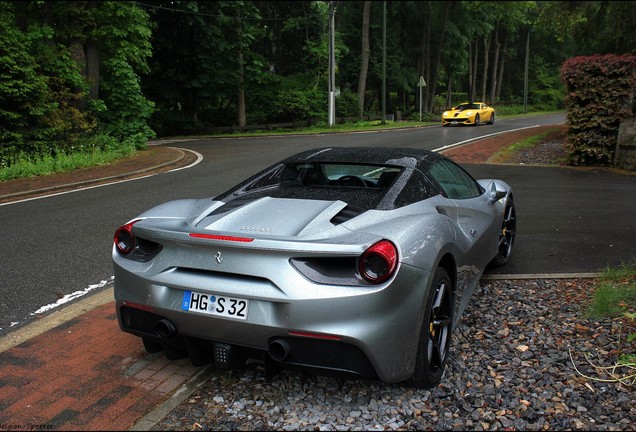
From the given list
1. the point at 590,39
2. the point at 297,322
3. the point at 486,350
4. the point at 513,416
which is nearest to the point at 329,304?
the point at 297,322

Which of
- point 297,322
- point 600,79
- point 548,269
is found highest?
point 600,79

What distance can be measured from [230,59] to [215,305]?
1218 inches

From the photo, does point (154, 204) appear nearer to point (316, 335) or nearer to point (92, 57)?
point (316, 335)

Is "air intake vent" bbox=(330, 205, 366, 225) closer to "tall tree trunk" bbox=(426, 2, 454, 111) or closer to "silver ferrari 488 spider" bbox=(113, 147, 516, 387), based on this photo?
Result: "silver ferrari 488 spider" bbox=(113, 147, 516, 387)

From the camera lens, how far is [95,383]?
10.6ft

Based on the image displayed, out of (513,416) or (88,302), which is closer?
(513,416)

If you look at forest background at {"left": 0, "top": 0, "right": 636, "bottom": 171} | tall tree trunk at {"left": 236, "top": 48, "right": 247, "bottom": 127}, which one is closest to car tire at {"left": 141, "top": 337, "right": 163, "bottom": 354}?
forest background at {"left": 0, "top": 0, "right": 636, "bottom": 171}

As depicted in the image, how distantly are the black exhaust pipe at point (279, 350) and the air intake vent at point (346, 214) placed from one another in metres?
0.69

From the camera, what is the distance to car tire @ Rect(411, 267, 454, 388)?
299 cm

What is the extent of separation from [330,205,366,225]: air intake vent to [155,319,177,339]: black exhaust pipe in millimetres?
1029

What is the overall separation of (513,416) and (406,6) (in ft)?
147

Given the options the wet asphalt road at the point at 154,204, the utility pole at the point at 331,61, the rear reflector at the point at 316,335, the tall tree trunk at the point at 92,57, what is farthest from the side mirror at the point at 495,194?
the utility pole at the point at 331,61

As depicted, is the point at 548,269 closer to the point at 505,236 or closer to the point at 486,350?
the point at 505,236

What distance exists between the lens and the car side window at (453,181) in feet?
13.3
